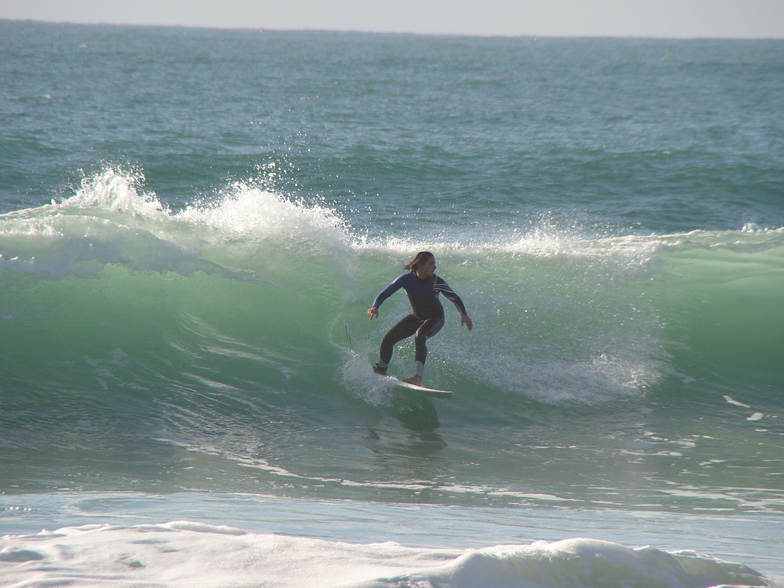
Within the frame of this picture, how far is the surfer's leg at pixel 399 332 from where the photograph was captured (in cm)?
659

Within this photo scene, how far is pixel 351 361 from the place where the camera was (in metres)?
7.32

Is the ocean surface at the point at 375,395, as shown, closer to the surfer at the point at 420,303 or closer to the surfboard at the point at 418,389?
the surfboard at the point at 418,389

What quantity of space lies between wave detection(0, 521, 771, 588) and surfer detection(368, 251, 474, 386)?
12.1ft

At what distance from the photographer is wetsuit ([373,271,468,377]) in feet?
21.0

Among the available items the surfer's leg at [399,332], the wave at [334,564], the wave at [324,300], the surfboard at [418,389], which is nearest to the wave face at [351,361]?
the wave at [324,300]

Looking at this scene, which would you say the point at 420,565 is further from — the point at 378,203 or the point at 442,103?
the point at 442,103

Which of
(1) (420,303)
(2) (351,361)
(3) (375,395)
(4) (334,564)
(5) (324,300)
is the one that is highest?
(1) (420,303)

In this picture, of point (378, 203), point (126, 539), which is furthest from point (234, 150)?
point (126, 539)

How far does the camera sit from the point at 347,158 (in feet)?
61.6

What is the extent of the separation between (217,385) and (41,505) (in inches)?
112

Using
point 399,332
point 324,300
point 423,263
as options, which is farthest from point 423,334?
point 324,300

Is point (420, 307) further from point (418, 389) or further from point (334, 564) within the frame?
point (334, 564)

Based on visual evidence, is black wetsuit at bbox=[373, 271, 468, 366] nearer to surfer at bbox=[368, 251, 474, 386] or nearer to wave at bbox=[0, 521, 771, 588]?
surfer at bbox=[368, 251, 474, 386]

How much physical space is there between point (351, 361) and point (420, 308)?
1.23 m
